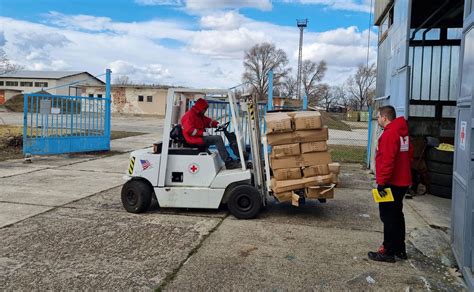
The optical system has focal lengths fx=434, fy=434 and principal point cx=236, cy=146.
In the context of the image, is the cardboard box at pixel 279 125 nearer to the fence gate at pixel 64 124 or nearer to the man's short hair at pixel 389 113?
the man's short hair at pixel 389 113

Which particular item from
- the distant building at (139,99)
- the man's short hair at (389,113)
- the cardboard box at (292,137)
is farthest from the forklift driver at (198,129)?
the distant building at (139,99)

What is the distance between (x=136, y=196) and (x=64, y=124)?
7563 millimetres

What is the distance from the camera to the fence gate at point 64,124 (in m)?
12.2

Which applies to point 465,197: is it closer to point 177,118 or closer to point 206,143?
point 206,143

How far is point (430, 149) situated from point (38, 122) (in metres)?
10.4

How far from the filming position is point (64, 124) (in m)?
13.2

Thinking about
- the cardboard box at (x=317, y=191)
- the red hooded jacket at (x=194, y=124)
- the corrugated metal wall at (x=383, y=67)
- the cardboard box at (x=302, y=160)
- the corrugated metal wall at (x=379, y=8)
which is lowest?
the cardboard box at (x=317, y=191)

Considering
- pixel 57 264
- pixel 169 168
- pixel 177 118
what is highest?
pixel 177 118

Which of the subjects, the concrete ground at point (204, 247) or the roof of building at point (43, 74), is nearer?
the concrete ground at point (204, 247)

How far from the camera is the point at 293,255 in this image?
16.9ft

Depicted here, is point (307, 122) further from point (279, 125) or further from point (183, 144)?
point (183, 144)

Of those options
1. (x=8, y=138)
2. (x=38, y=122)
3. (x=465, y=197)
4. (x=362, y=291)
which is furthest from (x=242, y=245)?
(x=8, y=138)

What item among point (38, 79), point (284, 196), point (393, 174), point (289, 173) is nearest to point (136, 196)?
point (284, 196)

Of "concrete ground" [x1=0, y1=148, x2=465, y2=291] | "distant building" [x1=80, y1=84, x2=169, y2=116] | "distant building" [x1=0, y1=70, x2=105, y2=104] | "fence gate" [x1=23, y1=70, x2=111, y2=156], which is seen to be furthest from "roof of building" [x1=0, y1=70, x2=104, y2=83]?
"concrete ground" [x1=0, y1=148, x2=465, y2=291]
